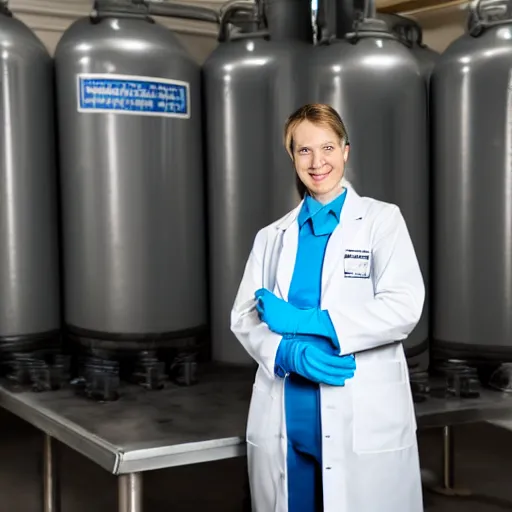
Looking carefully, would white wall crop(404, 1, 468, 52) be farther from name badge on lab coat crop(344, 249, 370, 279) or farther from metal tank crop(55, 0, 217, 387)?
name badge on lab coat crop(344, 249, 370, 279)

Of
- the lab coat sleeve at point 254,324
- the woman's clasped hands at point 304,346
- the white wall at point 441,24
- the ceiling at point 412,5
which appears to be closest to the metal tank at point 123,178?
the lab coat sleeve at point 254,324

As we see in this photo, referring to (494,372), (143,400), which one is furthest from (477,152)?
(143,400)

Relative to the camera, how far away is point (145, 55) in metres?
1.72

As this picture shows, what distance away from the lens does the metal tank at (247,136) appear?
1785 mm

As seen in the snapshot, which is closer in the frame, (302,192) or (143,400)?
(302,192)

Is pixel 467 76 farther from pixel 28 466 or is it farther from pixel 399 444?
pixel 28 466

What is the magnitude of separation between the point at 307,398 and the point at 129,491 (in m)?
0.31

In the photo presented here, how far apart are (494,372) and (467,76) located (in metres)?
0.61

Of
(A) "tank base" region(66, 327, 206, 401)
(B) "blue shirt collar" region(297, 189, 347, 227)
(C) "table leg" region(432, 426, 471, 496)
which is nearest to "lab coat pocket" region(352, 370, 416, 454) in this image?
(B) "blue shirt collar" region(297, 189, 347, 227)

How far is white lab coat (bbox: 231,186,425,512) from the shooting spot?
3.62 feet

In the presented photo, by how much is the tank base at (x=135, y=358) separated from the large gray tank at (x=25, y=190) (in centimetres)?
10

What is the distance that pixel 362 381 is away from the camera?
1.12 m

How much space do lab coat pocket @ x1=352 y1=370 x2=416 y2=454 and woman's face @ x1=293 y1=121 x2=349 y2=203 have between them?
0.29 m

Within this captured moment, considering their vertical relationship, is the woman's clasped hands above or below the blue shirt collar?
below
